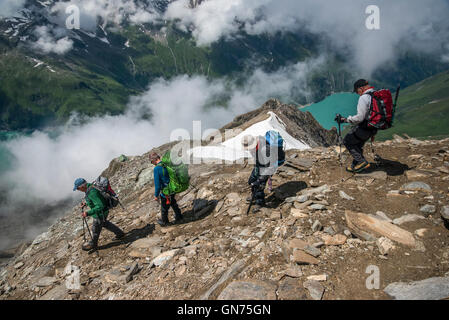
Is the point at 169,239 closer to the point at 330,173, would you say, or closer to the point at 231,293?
the point at 231,293

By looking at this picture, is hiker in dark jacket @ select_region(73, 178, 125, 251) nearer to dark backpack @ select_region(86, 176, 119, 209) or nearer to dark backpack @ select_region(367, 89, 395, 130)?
dark backpack @ select_region(86, 176, 119, 209)

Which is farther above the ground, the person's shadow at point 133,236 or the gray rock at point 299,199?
the gray rock at point 299,199

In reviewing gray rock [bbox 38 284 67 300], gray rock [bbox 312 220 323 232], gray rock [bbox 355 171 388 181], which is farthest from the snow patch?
gray rock [bbox 38 284 67 300]

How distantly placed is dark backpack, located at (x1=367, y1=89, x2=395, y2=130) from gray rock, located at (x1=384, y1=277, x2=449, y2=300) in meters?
4.46

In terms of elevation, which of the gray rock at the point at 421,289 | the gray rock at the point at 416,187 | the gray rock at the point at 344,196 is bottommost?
the gray rock at the point at 421,289

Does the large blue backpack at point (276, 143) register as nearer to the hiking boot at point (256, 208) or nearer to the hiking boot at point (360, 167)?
the hiking boot at point (256, 208)

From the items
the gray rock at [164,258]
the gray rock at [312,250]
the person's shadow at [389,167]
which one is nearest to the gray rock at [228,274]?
the gray rock at [312,250]

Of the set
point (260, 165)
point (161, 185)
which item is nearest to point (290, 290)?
point (260, 165)

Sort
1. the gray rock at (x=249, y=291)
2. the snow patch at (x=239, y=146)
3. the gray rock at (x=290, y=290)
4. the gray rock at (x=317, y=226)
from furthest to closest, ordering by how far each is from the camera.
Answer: the snow patch at (x=239, y=146)
the gray rock at (x=317, y=226)
the gray rock at (x=249, y=291)
the gray rock at (x=290, y=290)

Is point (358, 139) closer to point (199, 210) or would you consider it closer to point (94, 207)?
point (199, 210)

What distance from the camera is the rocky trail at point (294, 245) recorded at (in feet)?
15.7

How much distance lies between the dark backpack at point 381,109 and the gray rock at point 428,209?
2.50 meters

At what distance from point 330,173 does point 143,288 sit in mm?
7440
